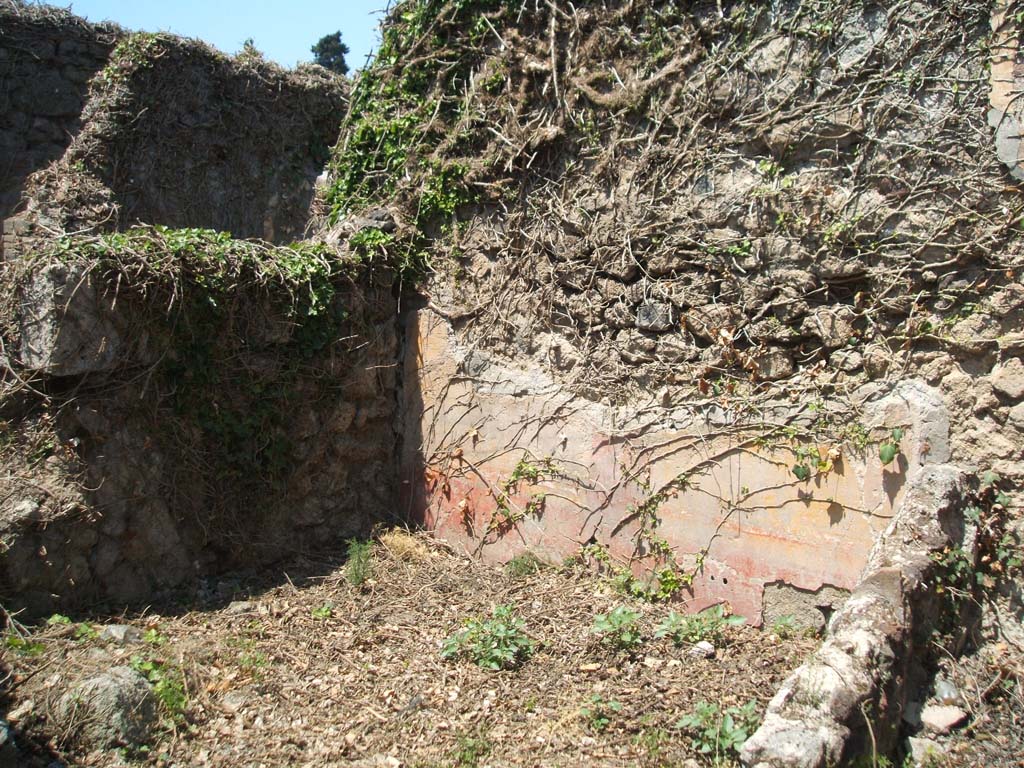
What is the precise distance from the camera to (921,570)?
3.45m

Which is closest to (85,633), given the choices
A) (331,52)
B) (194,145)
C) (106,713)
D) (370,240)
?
(106,713)

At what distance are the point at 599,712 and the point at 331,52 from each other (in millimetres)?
26956

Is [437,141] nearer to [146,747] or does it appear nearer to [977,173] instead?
A: [977,173]

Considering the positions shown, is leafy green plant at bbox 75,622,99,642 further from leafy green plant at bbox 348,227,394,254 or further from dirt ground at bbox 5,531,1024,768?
leafy green plant at bbox 348,227,394,254

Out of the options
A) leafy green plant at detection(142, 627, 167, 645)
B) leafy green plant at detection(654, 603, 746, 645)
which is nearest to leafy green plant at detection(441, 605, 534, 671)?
leafy green plant at detection(654, 603, 746, 645)

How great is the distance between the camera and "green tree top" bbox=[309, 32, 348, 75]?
86.8 ft

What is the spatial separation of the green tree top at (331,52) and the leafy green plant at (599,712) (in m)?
26.1

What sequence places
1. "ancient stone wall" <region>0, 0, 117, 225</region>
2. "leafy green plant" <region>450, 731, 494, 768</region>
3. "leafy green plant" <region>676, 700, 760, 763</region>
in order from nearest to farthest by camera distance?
"leafy green plant" <region>676, 700, 760, 763</region>, "leafy green plant" <region>450, 731, 494, 768</region>, "ancient stone wall" <region>0, 0, 117, 225</region>

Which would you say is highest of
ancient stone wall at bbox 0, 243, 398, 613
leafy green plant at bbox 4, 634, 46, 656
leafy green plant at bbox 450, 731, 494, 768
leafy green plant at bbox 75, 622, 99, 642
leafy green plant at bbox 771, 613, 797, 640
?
ancient stone wall at bbox 0, 243, 398, 613

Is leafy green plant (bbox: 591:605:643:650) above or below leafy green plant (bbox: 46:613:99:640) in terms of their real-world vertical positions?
above

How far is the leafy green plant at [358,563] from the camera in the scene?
490 cm

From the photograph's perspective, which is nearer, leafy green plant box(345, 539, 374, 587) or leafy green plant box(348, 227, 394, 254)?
leafy green plant box(345, 539, 374, 587)

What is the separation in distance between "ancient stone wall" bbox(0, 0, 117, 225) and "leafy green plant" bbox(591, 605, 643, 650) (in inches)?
300

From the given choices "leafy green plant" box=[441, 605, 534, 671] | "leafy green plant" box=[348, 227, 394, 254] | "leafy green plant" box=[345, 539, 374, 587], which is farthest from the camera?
"leafy green plant" box=[348, 227, 394, 254]
